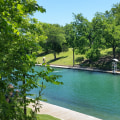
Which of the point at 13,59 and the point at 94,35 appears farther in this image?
the point at 94,35

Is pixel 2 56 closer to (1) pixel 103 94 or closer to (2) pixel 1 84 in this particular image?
(2) pixel 1 84

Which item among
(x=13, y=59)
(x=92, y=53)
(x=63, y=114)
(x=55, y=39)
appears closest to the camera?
(x=13, y=59)

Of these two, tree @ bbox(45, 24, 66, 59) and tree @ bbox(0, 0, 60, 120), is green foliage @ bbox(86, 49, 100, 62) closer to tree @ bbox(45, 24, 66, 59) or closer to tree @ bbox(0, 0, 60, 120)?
tree @ bbox(45, 24, 66, 59)

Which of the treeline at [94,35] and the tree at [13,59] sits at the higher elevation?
the treeline at [94,35]

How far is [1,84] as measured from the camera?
4121 millimetres

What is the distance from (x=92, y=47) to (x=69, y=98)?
2457 centimetres

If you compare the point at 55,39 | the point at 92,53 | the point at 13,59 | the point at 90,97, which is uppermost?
the point at 55,39

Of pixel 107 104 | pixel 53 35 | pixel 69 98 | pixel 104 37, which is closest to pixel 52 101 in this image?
pixel 69 98

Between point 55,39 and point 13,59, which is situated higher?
point 55,39

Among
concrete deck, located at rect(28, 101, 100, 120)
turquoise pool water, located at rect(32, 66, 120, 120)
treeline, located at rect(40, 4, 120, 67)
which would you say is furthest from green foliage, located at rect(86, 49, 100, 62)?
concrete deck, located at rect(28, 101, 100, 120)

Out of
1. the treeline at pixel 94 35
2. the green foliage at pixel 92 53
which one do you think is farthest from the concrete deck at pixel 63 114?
the green foliage at pixel 92 53

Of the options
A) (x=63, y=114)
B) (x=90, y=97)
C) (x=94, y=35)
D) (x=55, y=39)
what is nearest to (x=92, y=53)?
(x=94, y=35)

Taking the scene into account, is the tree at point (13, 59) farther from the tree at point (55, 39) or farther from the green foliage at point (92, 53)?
the tree at point (55, 39)

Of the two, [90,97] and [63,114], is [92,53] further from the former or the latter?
[63,114]
